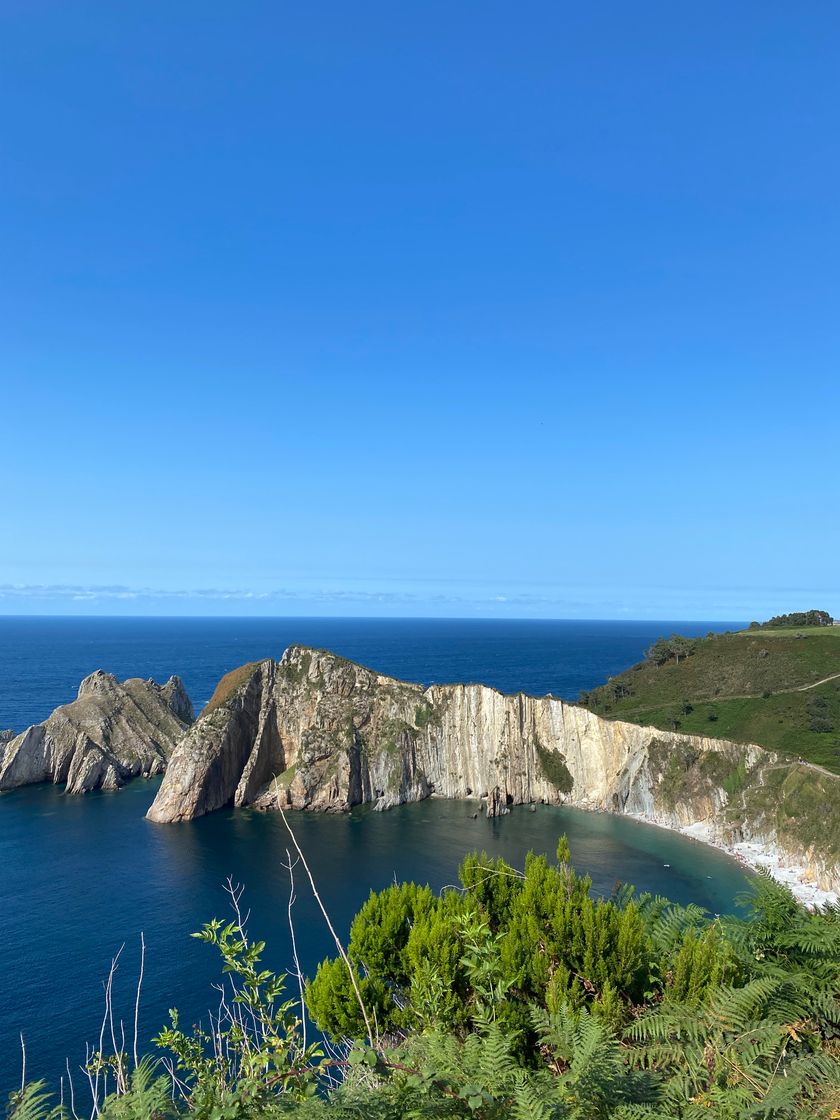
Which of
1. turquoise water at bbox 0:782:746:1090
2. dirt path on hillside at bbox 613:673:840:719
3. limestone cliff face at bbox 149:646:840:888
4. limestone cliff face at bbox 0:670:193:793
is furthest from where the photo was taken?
dirt path on hillside at bbox 613:673:840:719

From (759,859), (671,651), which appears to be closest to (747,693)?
(671,651)

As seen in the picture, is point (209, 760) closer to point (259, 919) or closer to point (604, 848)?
point (259, 919)

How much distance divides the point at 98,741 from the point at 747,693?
8963cm

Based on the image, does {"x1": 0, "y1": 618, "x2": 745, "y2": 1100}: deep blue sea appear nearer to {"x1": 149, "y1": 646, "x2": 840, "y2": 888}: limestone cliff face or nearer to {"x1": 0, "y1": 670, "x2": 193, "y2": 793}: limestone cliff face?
{"x1": 0, "y1": 670, "x2": 193, "y2": 793}: limestone cliff face

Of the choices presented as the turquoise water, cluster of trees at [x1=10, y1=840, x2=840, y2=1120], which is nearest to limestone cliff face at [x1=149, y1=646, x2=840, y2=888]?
the turquoise water

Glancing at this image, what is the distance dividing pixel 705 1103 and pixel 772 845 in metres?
64.3

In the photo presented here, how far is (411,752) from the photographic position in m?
83.6

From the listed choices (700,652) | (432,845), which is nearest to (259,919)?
(432,845)

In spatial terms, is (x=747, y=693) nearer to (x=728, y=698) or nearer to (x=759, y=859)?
(x=728, y=698)

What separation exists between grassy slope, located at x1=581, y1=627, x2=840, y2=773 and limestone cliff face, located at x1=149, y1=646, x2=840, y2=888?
6.51 m

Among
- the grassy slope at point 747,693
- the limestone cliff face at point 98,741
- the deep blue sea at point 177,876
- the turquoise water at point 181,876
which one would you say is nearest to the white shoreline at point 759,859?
the turquoise water at point 181,876

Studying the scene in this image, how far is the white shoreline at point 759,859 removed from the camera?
165ft

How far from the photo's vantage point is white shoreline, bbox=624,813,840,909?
50.2m

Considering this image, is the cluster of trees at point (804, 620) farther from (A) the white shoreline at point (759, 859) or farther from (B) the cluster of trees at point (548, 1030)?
(B) the cluster of trees at point (548, 1030)
